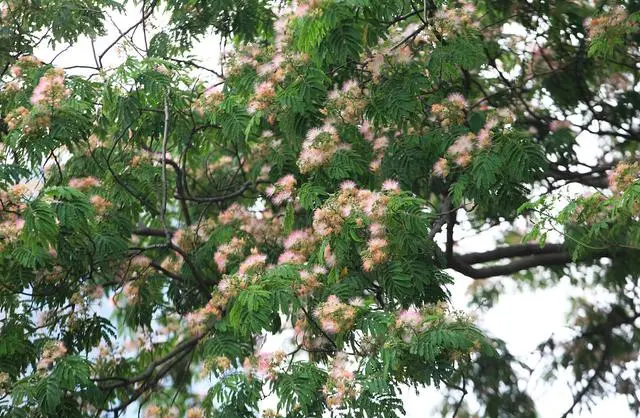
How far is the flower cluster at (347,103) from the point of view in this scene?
21.4 ft

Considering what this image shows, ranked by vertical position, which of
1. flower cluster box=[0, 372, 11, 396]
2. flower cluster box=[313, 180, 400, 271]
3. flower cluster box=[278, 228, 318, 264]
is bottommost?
flower cluster box=[0, 372, 11, 396]

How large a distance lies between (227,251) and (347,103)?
127 cm

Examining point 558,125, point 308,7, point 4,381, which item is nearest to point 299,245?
point 308,7

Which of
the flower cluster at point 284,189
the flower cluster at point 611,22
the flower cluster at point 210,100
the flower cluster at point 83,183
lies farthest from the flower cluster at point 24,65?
the flower cluster at point 611,22

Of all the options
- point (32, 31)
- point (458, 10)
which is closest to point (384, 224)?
point (458, 10)

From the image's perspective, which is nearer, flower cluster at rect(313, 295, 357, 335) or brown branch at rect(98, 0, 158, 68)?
flower cluster at rect(313, 295, 357, 335)

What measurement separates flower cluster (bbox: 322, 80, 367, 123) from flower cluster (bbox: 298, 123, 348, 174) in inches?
8.2

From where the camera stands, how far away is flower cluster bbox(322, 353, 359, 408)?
17.8ft

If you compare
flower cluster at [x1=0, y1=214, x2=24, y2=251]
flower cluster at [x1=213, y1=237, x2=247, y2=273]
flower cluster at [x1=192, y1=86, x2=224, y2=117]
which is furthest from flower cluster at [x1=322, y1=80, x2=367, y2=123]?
flower cluster at [x1=0, y1=214, x2=24, y2=251]

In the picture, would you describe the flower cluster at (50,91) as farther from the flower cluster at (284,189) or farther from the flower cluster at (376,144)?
the flower cluster at (376,144)

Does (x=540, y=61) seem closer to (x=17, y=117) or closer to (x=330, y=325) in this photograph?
(x=330, y=325)

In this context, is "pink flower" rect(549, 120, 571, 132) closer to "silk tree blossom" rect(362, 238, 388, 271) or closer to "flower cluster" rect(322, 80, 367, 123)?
"flower cluster" rect(322, 80, 367, 123)

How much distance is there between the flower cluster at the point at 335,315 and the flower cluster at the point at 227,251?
1490 mm

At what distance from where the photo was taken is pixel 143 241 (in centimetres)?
954
